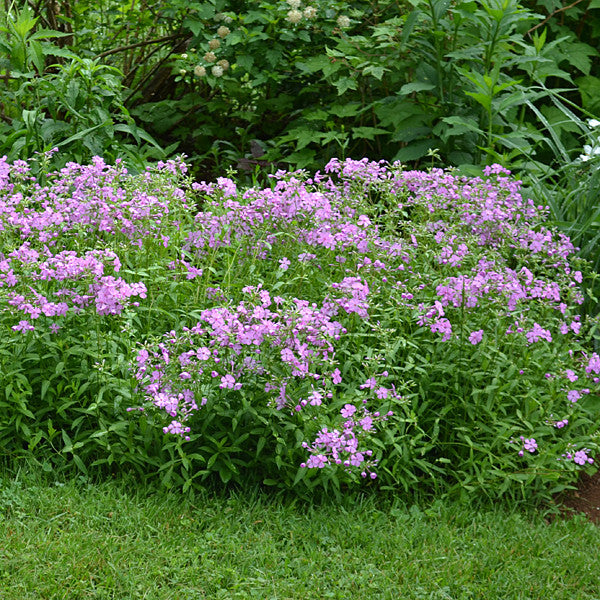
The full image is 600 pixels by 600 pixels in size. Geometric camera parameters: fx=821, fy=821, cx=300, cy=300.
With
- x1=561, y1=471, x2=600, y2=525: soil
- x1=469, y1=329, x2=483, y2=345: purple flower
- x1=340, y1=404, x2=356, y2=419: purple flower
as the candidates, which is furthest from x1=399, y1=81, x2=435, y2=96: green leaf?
x1=340, y1=404, x2=356, y2=419: purple flower

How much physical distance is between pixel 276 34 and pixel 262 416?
3977 millimetres

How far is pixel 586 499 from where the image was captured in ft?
11.9

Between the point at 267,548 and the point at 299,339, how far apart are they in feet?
2.53

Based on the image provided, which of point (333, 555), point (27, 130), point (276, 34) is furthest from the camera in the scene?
point (276, 34)

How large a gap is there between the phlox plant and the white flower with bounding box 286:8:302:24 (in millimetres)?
2279

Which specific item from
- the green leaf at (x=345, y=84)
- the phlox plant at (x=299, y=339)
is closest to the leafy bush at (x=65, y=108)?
the phlox plant at (x=299, y=339)

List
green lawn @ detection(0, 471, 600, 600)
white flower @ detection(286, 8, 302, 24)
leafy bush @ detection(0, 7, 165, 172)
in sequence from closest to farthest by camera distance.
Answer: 1. green lawn @ detection(0, 471, 600, 600)
2. leafy bush @ detection(0, 7, 165, 172)
3. white flower @ detection(286, 8, 302, 24)

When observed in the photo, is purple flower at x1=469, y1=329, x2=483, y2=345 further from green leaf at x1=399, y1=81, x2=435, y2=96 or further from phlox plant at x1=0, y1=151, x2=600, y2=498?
green leaf at x1=399, y1=81, x2=435, y2=96

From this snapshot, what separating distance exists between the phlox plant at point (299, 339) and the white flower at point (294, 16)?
7.48 ft

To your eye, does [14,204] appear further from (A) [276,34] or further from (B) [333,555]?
(A) [276,34]

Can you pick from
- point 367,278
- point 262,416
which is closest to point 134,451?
point 262,416

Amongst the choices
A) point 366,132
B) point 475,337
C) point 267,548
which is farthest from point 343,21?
point 267,548

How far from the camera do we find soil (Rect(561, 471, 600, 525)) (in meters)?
3.51

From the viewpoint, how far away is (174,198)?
4184mm
